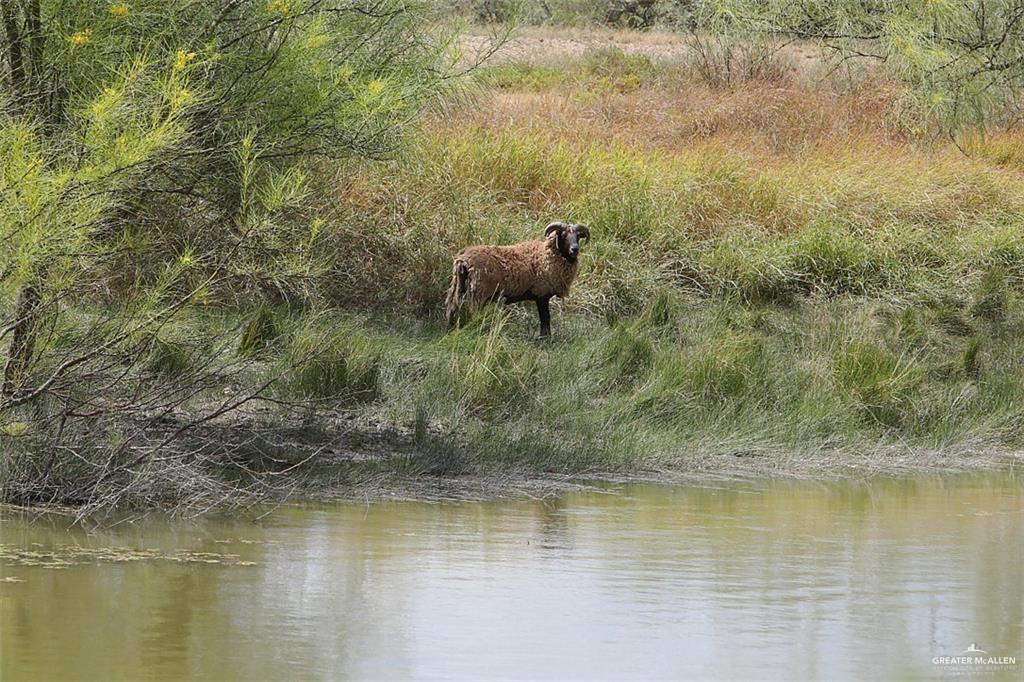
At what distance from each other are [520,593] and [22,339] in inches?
149

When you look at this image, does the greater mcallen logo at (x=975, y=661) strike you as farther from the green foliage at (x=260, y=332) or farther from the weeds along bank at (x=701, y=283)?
the green foliage at (x=260, y=332)

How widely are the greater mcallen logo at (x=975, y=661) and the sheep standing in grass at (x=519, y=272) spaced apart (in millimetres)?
8125

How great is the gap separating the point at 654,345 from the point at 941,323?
394 centimetres

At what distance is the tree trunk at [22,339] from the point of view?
9.12 metres

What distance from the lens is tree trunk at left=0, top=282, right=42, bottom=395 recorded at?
9125 millimetres

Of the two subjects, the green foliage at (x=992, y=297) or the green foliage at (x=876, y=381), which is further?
the green foliage at (x=992, y=297)

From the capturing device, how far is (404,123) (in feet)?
40.9

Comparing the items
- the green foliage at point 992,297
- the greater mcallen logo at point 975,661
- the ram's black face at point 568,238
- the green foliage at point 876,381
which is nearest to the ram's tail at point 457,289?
the ram's black face at point 568,238

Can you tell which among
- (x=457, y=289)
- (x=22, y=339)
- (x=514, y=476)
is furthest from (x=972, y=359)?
(x=22, y=339)

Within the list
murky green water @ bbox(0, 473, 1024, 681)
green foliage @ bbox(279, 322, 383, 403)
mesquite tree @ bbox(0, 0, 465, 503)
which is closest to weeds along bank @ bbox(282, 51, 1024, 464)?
green foliage @ bbox(279, 322, 383, 403)

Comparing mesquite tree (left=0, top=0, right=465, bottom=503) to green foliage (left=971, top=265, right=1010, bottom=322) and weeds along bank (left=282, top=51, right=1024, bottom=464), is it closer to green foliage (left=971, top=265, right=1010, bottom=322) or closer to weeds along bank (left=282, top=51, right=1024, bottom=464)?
weeds along bank (left=282, top=51, right=1024, bottom=464)

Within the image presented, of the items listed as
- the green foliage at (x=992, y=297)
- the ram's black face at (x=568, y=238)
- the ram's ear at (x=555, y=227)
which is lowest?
the green foliage at (x=992, y=297)

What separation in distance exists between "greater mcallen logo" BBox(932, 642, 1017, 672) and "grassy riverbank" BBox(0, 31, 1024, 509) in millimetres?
4584

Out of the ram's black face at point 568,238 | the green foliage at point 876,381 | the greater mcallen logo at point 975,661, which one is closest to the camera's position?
the greater mcallen logo at point 975,661
